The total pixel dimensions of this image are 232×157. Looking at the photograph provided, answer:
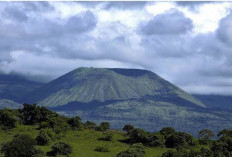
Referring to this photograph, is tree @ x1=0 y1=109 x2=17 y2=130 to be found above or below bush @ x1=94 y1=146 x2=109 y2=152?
above

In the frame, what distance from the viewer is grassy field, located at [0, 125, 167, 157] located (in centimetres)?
11081

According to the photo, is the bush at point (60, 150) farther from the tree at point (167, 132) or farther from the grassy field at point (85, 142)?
the tree at point (167, 132)

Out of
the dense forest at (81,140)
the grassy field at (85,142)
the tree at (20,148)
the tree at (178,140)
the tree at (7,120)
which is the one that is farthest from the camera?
the tree at (7,120)

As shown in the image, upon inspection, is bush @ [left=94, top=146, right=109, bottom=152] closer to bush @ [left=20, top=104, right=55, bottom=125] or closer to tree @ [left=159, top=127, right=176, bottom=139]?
tree @ [left=159, top=127, right=176, bottom=139]

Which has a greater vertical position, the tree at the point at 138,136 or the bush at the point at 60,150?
the tree at the point at 138,136

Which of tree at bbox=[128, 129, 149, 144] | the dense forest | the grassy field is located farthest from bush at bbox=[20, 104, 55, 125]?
tree at bbox=[128, 129, 149, 144]

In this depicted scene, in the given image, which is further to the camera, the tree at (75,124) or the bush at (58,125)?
the tree at (75,124)

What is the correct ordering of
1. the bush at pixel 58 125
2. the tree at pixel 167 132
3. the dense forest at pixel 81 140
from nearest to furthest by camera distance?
1. the dense forest at pixel 81 140
2. the bush at pixel 58 125
3. the tree at pixel 167 132

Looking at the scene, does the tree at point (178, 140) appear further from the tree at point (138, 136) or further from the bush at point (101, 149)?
the bush at point (101, 149)

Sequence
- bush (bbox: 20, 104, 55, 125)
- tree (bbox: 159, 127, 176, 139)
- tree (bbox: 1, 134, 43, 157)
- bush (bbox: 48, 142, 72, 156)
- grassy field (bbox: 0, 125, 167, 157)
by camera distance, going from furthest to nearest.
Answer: bush (bbox: 20, 104, 55, 125), tree (bbox: 159, 127, 176, 139), grassy field (bbox: 0, 125, 167, 157), bush (bbox: 48, 142, 72, 156), tree (bbox: 1, 134, 43, 157)

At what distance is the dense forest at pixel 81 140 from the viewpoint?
330 feet

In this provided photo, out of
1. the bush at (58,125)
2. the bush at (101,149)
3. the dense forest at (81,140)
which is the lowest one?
the bush at (101,149)

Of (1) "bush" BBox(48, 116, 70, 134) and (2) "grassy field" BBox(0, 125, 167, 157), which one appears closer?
(2) "grassy field" BBox(0, 125, 167, 157)

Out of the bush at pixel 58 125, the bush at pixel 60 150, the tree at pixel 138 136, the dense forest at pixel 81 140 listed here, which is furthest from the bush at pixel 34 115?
the bush at pixel 60 150
